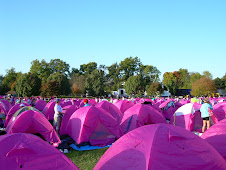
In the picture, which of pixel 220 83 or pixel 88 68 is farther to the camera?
pixel 88 68

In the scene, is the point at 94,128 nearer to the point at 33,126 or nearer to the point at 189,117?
the point at 33,126

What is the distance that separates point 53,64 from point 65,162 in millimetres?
78005

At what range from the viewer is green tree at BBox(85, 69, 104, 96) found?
55.7 meters

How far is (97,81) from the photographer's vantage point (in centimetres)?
5578

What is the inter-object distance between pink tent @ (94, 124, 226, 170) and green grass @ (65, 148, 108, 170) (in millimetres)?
2033

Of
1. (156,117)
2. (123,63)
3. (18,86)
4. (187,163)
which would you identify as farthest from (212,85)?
(187,163)

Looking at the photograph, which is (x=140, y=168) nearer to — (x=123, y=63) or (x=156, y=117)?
(x=156, y=117)

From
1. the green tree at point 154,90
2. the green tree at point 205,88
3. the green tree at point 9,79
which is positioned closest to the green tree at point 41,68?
the green tree at point 9,79

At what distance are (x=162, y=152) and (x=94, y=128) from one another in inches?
189

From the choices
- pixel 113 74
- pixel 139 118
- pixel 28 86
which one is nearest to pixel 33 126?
pixel 139 118

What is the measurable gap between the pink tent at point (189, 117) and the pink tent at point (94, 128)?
3.50m

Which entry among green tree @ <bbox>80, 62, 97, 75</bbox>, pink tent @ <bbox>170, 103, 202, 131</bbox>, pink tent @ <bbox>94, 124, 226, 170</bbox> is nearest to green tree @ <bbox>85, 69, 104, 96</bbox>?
green tree @ <bbox>80, 62, 97, 75</bbox>

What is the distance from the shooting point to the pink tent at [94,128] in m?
8.05

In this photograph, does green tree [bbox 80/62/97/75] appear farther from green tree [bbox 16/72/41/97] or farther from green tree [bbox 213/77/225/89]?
green tree [bbox 213/77/225/89]
